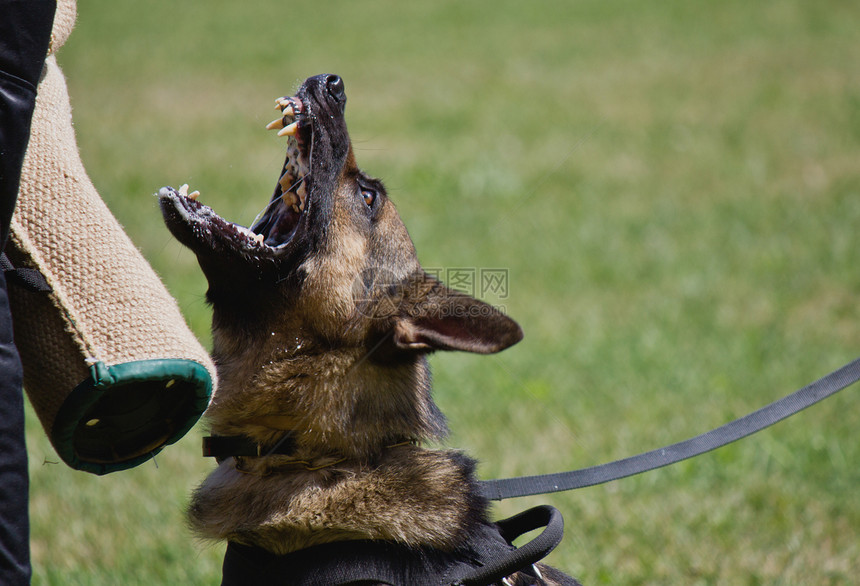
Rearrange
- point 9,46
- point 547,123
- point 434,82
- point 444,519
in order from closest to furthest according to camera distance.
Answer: point 9,46
point 444,519
point 547,123
point 434,82

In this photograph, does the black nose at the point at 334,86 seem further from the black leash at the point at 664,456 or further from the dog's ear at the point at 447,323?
the black leash at the point at 664,456

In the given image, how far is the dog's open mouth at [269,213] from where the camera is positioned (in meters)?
2.83

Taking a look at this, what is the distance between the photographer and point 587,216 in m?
9.80

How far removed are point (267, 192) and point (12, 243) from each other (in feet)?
26.9

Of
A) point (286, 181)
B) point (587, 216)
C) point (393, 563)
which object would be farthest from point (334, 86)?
point (587, 216)

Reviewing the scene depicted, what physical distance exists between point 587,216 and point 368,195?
6764 mm

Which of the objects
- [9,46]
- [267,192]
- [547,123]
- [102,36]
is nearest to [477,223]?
[267,192]

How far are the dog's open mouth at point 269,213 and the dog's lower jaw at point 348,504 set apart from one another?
2.60ft

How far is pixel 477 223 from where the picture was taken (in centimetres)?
959

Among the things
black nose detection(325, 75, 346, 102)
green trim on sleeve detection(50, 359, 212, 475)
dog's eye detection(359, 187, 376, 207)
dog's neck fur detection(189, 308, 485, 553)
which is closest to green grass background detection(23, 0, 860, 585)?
dog's neck fur detection(189, 308, 485, 553)

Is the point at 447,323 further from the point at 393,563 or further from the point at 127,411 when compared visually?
the point at 127,411

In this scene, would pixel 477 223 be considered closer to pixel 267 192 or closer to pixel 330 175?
pixel 267 192

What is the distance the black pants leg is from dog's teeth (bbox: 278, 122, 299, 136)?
1.25 meters

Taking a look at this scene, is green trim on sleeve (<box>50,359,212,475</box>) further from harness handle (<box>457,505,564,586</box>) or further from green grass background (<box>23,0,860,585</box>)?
harness handle (<box>457,505,564,586</box>)
